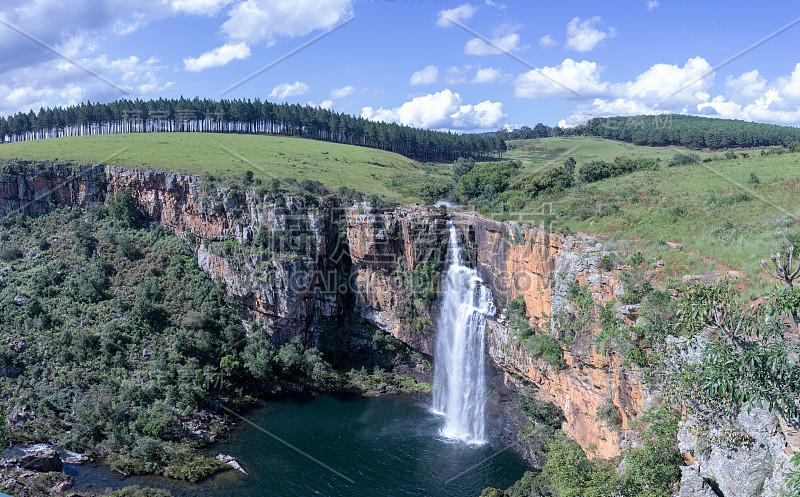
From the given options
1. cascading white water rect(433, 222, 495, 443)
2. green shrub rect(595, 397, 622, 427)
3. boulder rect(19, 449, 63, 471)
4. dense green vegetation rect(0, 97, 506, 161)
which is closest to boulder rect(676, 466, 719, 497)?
green shrub rect(595, 397, 622, 427)

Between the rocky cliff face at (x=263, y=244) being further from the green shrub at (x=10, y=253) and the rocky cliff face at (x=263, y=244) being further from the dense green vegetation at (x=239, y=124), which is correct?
the dense green vegetation at (x=239, y=124)

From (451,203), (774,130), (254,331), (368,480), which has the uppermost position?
(774,130)

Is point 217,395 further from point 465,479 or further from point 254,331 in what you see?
point 465,479

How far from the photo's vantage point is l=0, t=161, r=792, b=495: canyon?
1383 inches

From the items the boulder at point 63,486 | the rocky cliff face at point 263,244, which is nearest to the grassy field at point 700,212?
the rocky cliff face at point 263,244

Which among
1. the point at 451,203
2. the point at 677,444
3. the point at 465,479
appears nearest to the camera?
the point at 677,444

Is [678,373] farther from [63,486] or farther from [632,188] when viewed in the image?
[63,486]

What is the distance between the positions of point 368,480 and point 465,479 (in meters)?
6.92

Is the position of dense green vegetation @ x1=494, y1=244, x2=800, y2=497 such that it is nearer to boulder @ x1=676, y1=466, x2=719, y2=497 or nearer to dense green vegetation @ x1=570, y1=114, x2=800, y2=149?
boulder @ x1=676, y1=466, x2=719, y2=497

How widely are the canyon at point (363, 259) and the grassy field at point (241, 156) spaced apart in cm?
561

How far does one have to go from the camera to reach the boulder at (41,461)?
34.8 metres

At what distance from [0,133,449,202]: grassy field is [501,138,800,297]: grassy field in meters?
22.9

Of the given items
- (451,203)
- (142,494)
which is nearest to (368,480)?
(142,494)

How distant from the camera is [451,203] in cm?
5931
